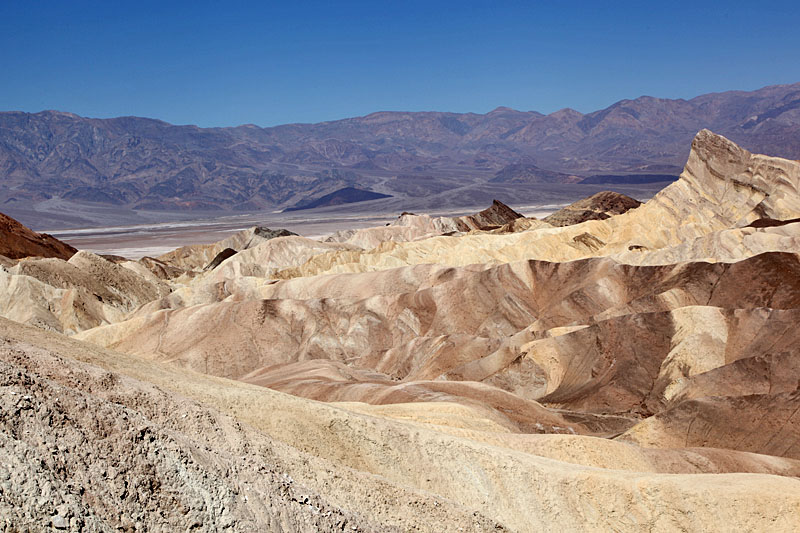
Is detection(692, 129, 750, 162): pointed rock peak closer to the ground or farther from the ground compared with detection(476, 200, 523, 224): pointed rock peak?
farther from the ground

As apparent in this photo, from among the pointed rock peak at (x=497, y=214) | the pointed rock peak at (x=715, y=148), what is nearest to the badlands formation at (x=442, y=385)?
the pointed rock peak at (x=715, y=148)

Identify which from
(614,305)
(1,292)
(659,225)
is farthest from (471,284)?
(1,292)

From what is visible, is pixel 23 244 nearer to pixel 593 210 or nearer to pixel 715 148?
pixel 715 148

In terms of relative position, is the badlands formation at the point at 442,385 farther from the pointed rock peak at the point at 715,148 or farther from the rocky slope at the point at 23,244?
the rocky slope at the point at 23,244

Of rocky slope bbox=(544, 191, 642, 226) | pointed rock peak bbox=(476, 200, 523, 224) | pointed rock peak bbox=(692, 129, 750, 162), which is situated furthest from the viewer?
pointed rock peak bbox=(476, 200, 523, 224)

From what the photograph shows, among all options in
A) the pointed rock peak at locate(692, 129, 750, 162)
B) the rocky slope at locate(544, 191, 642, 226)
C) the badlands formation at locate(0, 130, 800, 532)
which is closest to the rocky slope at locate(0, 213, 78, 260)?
the badlands formation at locate(0, 130, 800, 532)

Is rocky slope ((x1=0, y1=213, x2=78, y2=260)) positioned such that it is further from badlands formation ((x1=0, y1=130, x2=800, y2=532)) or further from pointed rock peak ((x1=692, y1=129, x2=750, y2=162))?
pointed rock peak ((x1=692, y1=129, x2=750, y2=162))

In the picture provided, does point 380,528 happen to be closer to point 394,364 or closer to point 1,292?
point 394,364

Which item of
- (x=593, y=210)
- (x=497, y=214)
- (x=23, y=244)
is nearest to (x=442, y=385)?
(x=23, y=244)

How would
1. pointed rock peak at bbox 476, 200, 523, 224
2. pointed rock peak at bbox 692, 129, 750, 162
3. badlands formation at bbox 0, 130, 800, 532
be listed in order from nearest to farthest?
badlands formation at bbox 0, 130, 800, 532
pointed rock peak at bbox 692, 129, 750, 162
pointed rock peak at bbox 476, 200, 523, 224

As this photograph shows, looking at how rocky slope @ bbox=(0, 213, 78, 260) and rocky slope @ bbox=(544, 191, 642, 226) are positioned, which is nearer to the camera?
rocky slope @ bbox=(0, 213, 78, 260)
